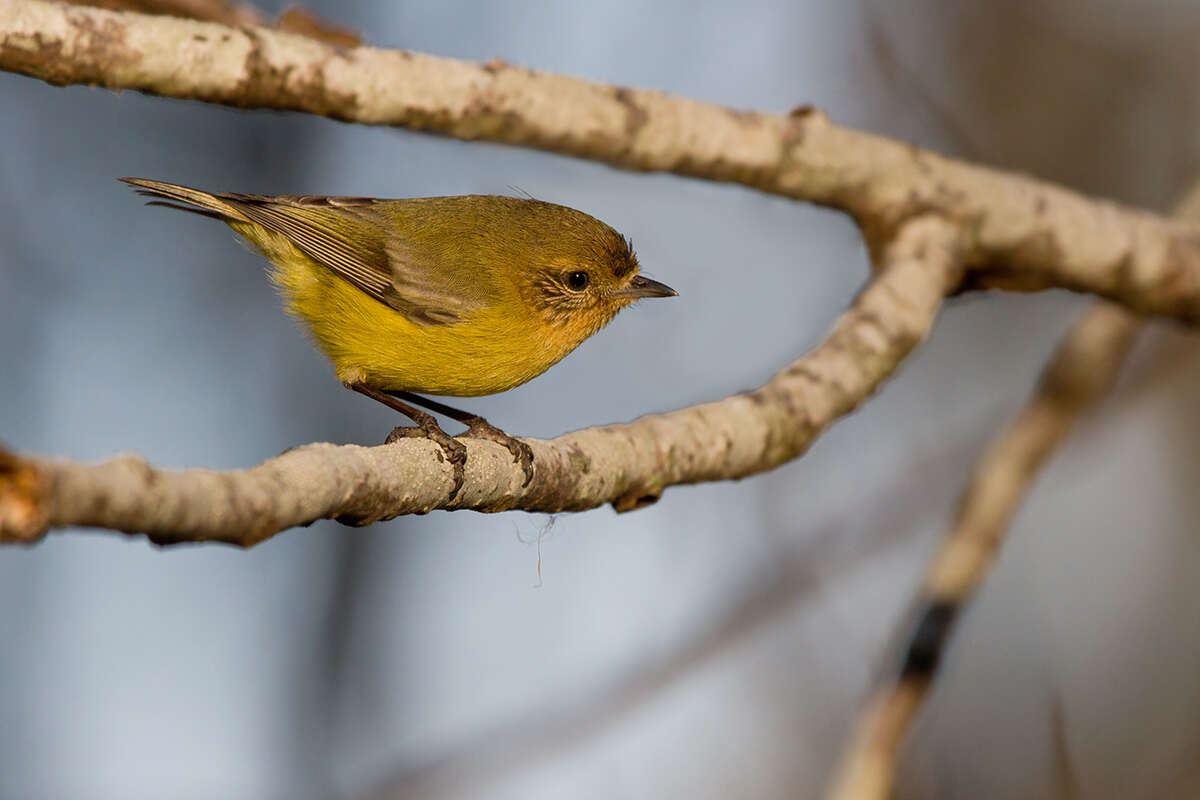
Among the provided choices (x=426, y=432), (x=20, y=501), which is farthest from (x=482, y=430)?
(x=20, y=501)

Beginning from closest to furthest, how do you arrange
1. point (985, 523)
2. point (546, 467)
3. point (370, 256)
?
point (546, 467) → point (370, 256) → point (985, 523)

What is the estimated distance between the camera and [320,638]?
26.9ft

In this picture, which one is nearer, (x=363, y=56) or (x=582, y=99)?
(x=363, y=56)

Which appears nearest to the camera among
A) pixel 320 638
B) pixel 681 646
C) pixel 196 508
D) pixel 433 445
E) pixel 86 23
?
pixel 196 508

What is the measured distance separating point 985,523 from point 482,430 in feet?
6.88

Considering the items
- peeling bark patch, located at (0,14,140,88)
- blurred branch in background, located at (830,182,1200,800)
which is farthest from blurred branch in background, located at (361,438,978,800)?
peeling bark patch, located at (0,14,140,88)

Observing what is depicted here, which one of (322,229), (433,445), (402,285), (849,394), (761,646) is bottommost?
(761,646)

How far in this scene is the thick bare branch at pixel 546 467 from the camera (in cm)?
154

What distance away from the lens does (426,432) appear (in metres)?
3.52

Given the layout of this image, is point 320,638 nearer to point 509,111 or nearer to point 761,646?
point 761,646

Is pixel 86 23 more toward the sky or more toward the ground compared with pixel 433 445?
more toward the sky

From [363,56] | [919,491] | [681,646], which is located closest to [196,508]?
[363,56]

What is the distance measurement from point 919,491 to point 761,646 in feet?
6.29

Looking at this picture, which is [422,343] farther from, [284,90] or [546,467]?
[546,467]
